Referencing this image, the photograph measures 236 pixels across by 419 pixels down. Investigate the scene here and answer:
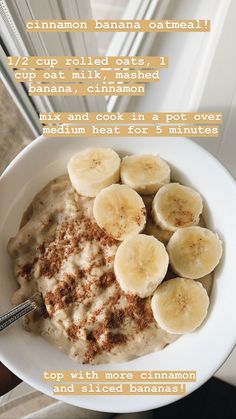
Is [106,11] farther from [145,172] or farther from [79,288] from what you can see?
[79,288]

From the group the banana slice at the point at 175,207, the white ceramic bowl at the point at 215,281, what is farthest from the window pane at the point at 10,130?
the banana slice at the point at 175,207

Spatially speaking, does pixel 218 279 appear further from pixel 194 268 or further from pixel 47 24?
pixel 47 24

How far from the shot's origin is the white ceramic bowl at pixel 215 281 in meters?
0.83

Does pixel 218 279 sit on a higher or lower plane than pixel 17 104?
lower

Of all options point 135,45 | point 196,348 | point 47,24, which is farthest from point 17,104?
point 196,348

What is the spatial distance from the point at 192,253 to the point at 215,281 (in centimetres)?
8

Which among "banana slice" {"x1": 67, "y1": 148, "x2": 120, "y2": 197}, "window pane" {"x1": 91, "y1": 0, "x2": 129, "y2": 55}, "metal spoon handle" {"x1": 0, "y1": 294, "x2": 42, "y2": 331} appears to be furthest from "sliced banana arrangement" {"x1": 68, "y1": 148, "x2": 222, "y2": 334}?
"window pane" {"x1": 91, "y1": 0, "x2": 129, "y2": 55}

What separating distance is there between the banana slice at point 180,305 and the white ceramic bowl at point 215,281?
31mm

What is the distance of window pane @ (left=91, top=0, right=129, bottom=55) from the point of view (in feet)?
3.97

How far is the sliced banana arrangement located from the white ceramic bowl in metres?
0.02

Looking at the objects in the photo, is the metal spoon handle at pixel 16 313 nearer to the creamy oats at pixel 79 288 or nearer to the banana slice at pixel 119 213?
the creamy oats at pixel 79 288

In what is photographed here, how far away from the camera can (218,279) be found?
36.0 inches

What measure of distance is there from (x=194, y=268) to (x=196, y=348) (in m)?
0.15

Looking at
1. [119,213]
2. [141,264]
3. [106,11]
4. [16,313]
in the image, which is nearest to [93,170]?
[119,213]
